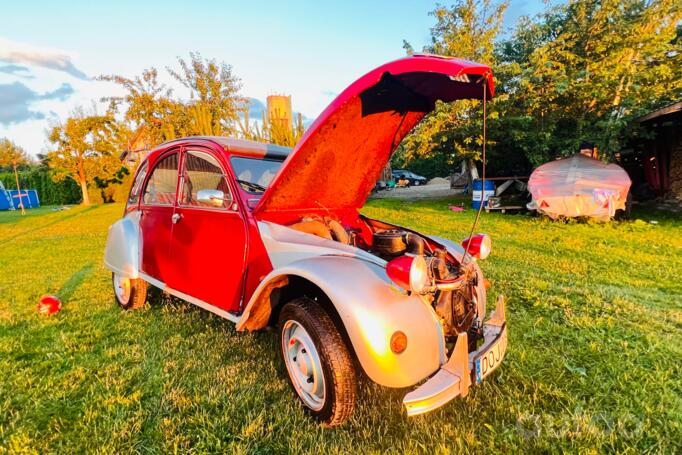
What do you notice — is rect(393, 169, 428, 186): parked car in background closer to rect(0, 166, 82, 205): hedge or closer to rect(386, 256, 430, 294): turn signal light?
rect(0, 166, 82, 205): hedge

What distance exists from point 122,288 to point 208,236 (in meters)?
2.09

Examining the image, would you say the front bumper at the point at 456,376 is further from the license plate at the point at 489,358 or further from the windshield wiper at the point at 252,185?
the windshield wiper at the point at 252,185

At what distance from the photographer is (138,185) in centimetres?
421

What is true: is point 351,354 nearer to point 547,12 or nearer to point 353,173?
point 353,173

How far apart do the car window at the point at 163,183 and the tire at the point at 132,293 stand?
95 centimetres

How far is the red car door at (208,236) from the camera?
285 centimetres

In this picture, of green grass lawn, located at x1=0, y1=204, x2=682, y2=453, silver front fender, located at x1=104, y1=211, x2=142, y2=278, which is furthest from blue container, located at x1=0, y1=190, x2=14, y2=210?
silver front fender, located at x1=104, y1=211, x2=142, y2=278

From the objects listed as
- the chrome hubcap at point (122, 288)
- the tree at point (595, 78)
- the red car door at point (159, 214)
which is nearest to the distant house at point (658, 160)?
the tree at point (595, 78)

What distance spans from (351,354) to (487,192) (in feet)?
41.4

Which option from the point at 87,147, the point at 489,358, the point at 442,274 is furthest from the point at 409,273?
the point at 87,147

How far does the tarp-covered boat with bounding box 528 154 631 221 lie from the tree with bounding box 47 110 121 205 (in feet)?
81.2

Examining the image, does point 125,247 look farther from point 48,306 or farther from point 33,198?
point 33,198

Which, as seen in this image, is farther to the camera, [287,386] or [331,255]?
[287,386]

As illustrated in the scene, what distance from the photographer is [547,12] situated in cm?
1393
